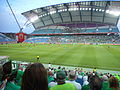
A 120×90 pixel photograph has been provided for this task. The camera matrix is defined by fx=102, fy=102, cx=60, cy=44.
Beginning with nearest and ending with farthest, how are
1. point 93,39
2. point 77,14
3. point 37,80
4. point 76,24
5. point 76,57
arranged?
point 37,80 < point 76,57 < point 93,39 < point 77,14 < point 76,24


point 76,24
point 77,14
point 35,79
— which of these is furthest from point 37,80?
point 76,24

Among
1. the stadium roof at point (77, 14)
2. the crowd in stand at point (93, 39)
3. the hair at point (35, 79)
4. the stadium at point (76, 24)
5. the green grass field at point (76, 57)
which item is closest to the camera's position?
the hair at point (35, 79)

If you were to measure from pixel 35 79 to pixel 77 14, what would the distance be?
6410cm

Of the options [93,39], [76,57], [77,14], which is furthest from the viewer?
[77,14]

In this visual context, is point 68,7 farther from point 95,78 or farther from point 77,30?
point 95,78

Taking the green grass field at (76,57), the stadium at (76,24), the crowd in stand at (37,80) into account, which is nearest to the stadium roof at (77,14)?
the stadium at (76,24)

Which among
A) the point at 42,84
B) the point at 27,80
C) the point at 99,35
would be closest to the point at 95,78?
the point at 42,84

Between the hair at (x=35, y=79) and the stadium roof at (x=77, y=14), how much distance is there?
53161 millimetres

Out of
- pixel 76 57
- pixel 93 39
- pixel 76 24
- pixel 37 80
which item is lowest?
pixel 76 57

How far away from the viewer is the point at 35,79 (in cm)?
171

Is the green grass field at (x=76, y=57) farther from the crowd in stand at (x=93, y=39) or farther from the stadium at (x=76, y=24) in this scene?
the crowd in stand at (x=93, y=39)

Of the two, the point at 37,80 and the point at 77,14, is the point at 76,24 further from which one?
the point at 37,80

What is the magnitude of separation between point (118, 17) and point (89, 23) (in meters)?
17.6

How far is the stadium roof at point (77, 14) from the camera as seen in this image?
167 feet
